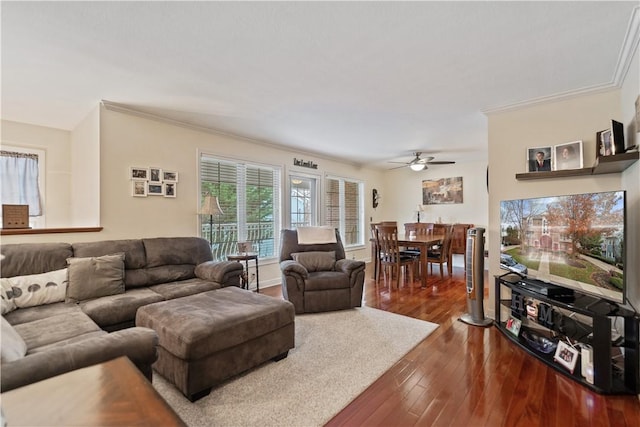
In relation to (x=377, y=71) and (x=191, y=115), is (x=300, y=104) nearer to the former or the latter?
(x=377, y=71)

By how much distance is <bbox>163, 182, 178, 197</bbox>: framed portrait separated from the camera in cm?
351

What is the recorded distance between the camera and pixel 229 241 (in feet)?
14.1

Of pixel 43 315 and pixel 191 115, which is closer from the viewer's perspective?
pixel 43 315

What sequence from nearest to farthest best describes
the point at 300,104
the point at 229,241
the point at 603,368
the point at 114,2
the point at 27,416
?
the point at 27,416, the point at 114,2, the point at 603,368, the point at 300,104, the point at 229,241

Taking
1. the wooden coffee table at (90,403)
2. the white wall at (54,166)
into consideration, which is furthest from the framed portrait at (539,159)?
the white wall at (54,166)

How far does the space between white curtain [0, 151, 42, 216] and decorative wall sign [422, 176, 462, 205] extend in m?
7.08

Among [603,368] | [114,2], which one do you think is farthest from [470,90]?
[114,2]

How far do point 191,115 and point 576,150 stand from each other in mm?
4150

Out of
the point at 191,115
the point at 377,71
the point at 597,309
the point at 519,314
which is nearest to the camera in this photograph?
the point at 597,309

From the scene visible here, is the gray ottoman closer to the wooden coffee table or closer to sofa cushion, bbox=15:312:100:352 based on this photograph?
sofa cushion, bbox=15:312:100:352

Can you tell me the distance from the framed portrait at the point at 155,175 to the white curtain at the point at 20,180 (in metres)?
1.60

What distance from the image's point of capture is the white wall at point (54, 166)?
3.55 meters

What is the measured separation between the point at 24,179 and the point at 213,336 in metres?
3.65

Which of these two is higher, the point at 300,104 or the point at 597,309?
the point at 300,104
